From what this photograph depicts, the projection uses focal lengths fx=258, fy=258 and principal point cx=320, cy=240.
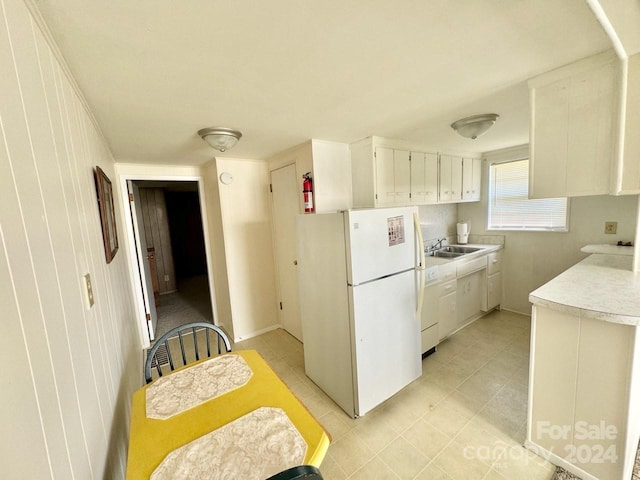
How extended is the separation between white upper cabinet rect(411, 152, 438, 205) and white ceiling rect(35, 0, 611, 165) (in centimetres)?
88

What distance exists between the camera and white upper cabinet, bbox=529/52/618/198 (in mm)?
1378

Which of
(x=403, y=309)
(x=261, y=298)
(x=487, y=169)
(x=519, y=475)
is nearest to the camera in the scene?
(x=519, y=475)

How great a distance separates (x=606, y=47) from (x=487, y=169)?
2.56 m

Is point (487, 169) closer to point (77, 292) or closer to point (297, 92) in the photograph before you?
point (297, 92)

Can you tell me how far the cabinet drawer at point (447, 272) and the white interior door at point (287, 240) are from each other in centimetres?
158

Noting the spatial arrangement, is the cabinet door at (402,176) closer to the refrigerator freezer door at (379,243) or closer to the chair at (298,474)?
the refrigerator freezer door at (379,243)

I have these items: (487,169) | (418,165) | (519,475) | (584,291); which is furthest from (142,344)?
(487,169)

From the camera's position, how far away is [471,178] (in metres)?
3.57

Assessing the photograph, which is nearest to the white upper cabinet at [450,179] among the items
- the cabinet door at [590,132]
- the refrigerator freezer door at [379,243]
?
the refrigerator freezer door at [379,243]

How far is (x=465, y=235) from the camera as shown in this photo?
378cm

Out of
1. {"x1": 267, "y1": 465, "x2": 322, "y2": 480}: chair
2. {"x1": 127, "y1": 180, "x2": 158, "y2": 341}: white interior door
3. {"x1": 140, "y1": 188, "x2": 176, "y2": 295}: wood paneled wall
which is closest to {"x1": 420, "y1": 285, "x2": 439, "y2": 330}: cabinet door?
{"x1": 267, "y1": 465, "x2": 322, "y2": 480}: chair

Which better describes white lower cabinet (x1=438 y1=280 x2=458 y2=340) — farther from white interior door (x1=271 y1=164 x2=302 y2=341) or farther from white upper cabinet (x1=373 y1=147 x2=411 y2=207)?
white interior door (x1=271 y1=164 x2=302 y2=341)

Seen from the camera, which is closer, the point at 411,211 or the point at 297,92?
the point at 297,92

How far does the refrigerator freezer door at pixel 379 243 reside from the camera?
1.80 meters
